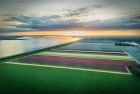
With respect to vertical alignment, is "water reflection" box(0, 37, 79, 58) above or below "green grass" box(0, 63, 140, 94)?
above

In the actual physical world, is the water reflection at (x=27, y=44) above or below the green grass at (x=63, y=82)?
above

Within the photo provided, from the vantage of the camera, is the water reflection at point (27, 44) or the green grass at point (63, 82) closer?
the green grass at point (63, 82)

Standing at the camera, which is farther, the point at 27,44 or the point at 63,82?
the point at 27,44

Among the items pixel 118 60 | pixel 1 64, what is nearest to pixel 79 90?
pixel 118 60

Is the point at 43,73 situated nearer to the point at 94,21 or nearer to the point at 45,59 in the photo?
the point at 45,59
